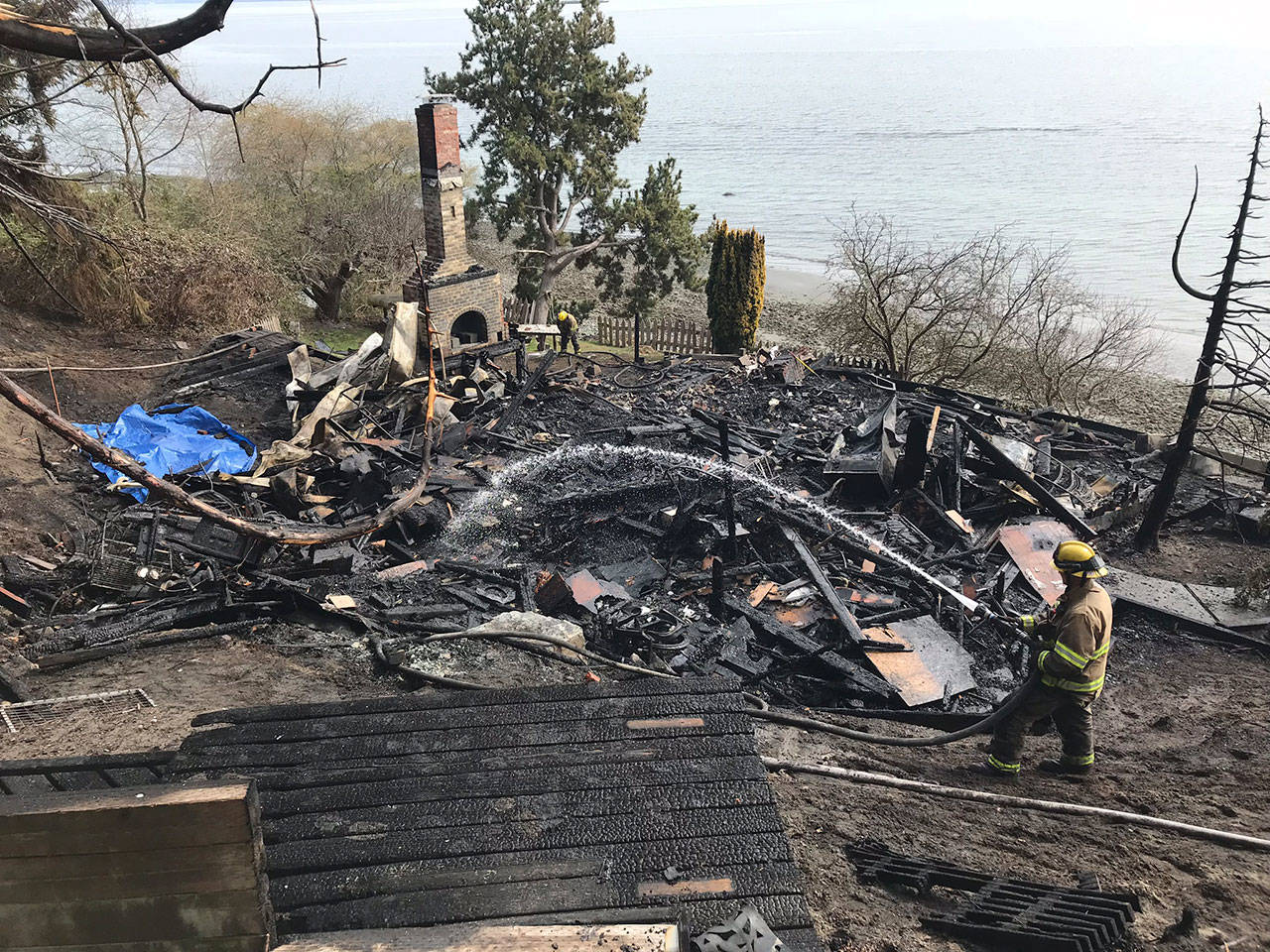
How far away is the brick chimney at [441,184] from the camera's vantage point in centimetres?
1709

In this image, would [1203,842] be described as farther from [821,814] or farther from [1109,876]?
[821,814]

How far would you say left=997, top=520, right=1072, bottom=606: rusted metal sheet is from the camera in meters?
9.61

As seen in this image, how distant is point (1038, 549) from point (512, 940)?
9483mm

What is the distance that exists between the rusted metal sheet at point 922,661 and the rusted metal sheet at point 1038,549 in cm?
185

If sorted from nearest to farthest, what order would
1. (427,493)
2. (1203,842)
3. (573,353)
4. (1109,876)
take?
(1109,876) → (1203,842) → (427,493) → (573,353)

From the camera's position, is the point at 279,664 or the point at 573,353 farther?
the point at 573,353

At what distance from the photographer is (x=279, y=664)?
6918mm

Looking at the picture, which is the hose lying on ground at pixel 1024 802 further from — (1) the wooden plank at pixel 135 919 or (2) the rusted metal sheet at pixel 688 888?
(1) the wooden plank at pixel 135 919

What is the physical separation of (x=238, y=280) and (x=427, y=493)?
10.6 metres

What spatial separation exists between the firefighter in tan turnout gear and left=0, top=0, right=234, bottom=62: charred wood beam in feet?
19.7

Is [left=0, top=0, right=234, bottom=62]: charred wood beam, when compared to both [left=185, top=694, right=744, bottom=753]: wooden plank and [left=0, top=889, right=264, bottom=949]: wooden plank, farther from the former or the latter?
[left=185, top=694, right=744, bottom=753]: wooden plank

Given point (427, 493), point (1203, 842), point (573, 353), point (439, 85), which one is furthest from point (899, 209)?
point (1203, 842)

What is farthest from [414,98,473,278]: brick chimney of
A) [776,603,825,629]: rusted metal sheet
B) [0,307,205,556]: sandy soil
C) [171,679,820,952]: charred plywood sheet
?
[171,679,820,952]: charred plywood sheet

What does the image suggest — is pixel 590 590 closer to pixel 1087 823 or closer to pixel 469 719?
pixel 469 719
